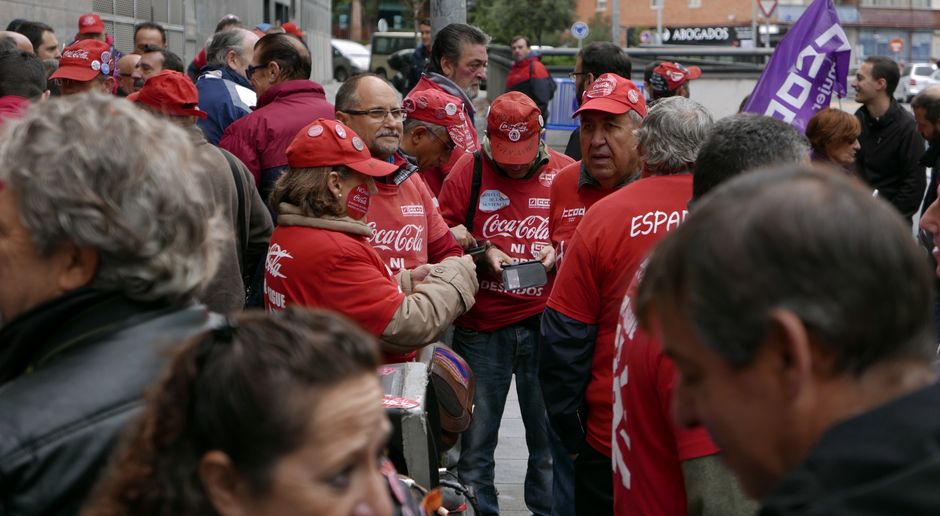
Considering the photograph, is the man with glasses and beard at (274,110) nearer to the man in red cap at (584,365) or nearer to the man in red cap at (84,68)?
the man in red cap at (84,68)

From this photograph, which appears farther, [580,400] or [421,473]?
[580,400]

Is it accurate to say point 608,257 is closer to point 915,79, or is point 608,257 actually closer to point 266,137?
point 266,137

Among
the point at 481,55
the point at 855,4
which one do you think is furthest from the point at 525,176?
the point at 855,4

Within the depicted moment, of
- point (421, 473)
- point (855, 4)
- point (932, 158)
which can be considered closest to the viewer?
point (421, 473)

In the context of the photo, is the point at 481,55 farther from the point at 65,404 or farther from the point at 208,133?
the point at 65,404

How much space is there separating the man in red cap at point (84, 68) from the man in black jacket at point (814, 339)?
550cm

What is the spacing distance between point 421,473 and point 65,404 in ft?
5.92

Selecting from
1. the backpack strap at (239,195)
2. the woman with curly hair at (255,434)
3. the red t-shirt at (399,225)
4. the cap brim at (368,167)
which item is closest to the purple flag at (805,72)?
the red t-shirt at (399,225)

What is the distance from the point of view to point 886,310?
1326mm

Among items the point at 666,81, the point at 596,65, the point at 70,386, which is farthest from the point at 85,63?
the point at 70,386

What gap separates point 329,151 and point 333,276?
45 cm

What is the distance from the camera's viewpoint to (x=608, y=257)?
12.3 ft

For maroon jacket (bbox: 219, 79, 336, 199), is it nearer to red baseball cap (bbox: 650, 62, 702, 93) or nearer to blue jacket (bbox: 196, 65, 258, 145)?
blue jacket (bbox: 196, 65, 258, 145)

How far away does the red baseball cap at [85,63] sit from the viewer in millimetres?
6332
